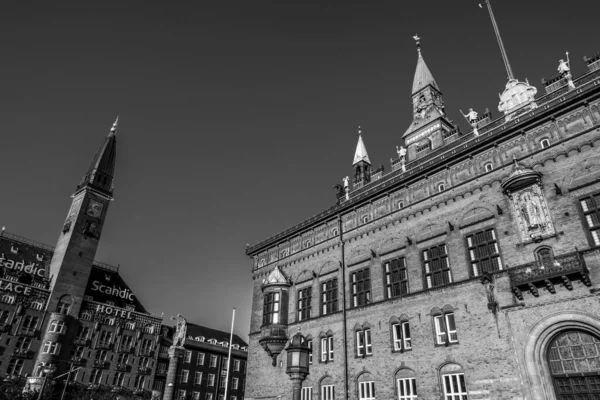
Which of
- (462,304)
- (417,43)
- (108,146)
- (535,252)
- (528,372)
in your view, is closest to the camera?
(528,372)

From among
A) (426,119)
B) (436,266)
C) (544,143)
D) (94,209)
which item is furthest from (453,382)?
(94,209)

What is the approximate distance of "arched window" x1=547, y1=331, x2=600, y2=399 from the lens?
21344 millimetres

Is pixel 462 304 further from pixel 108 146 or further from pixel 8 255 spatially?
pixel 108 146

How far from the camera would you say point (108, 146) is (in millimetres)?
93375

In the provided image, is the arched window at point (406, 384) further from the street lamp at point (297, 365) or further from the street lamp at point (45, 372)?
the street lamp at point (45, 372)

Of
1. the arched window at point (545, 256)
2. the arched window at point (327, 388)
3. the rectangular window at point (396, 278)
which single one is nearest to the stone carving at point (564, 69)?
the arched window at point (545, 256)

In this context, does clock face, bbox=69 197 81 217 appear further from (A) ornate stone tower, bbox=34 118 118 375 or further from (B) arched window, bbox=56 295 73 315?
(B) arched window, bbox=56 295 73 315

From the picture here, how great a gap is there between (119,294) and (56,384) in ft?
71.3

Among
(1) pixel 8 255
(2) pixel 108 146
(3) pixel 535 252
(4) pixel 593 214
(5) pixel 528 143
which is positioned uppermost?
(2) pixel 108 146

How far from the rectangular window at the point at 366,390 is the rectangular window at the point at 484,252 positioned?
11457 millimetres

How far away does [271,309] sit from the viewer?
41.9 metres

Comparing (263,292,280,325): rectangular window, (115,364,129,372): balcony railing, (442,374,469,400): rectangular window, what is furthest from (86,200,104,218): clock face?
(442,374,469,400): rectangular window

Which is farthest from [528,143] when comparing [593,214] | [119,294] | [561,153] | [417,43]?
[119,294]

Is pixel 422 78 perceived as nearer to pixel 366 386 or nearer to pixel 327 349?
pixel 327 349
